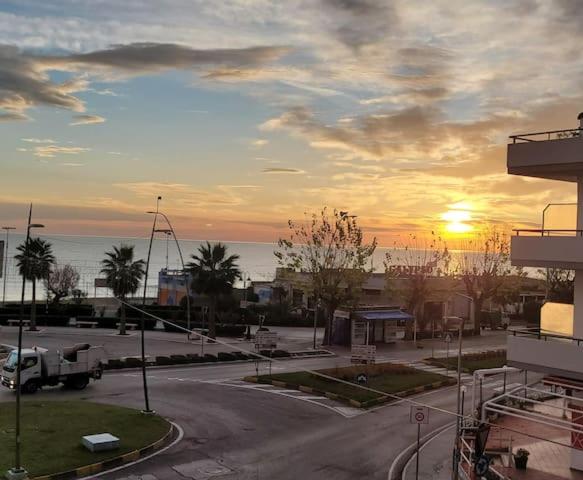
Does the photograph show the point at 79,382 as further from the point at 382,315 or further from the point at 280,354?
the point at 382,315

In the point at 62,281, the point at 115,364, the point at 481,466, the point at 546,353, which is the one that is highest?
the point at 62,281

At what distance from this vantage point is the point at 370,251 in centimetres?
5788

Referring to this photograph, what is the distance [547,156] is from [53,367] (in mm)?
26311

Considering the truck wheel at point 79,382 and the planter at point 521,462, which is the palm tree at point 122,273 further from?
the planter at point 521,462

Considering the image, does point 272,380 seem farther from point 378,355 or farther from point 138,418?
point 378,355

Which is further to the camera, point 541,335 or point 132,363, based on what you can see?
point 132,363

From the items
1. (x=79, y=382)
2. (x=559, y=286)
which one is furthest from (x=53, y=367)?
(x=559, y=286)

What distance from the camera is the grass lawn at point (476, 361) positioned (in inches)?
1860

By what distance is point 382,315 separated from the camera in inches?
2317

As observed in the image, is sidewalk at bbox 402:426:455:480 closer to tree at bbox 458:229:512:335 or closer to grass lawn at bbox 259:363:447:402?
grass lawn at bbox 259:363:447:402

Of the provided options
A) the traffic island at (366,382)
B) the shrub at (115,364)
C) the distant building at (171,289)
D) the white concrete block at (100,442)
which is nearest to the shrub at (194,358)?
the shrub at (115,364)

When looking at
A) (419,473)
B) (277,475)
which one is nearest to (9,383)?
(277,475)

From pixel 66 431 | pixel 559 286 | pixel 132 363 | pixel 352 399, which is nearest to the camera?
pixel 66 431

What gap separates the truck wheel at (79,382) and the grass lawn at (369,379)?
10224mm
